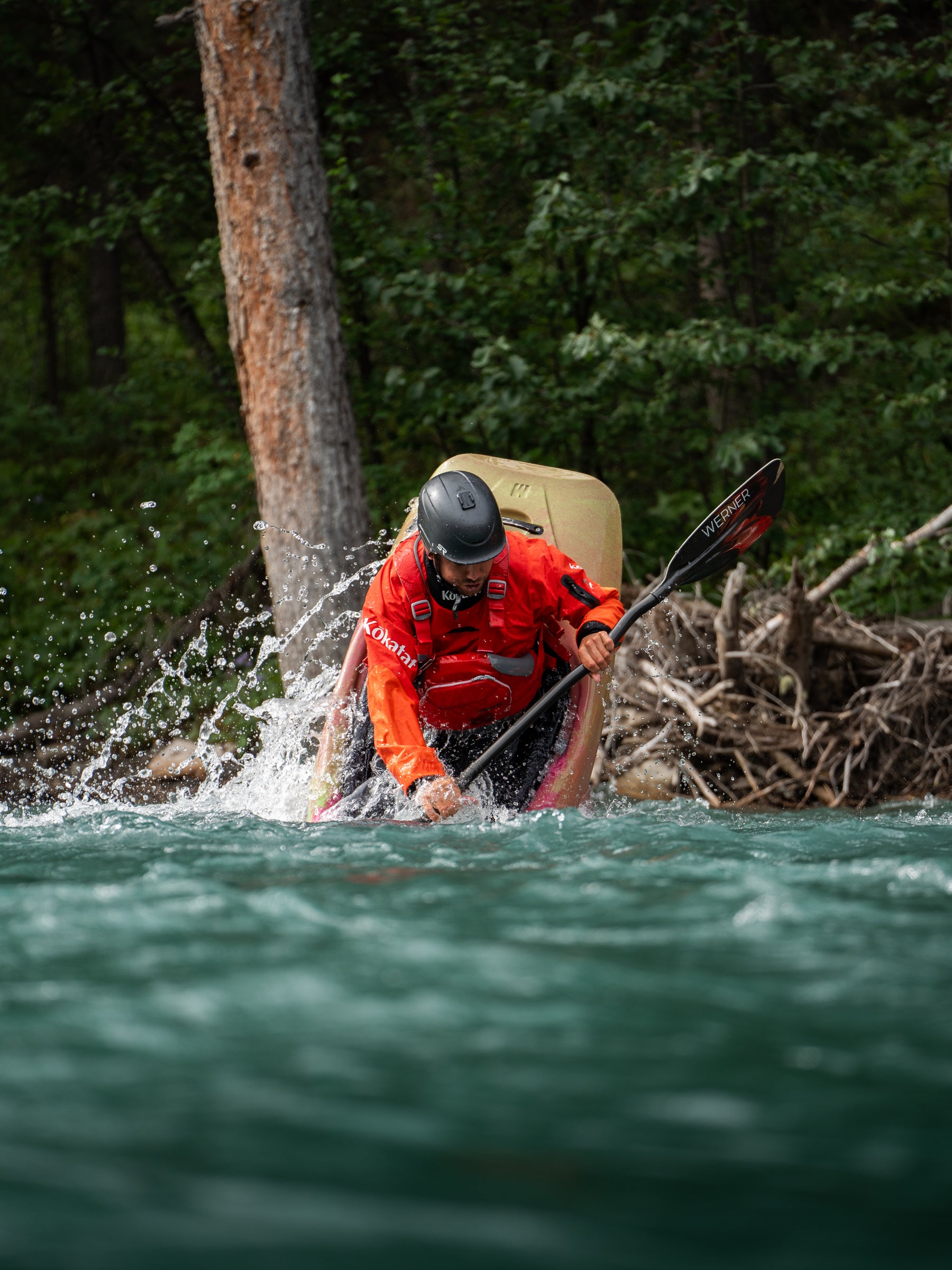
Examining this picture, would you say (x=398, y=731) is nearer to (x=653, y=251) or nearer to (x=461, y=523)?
(x=461, y=523)

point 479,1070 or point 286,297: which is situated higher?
point 286,297

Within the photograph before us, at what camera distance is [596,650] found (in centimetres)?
369

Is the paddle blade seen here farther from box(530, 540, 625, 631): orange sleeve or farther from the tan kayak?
box(530, 540, 625, 631): orange sleeve

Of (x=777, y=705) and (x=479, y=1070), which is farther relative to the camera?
(x=777, y=705)

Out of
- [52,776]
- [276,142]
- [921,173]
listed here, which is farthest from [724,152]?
[52,776]

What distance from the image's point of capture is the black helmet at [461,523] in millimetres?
3461

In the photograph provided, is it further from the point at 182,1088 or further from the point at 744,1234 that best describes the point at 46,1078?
the point at 744,1234

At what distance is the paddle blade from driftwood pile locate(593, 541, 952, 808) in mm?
687

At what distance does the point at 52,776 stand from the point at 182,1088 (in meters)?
4.90

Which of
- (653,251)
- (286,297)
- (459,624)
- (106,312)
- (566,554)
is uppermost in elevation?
(106,312)

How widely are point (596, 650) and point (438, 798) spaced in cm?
73

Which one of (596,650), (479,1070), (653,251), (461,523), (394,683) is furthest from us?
(653,251)

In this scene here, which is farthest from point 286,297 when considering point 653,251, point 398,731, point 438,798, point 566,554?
point 438,798

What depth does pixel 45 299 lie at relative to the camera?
1203 centimetres
